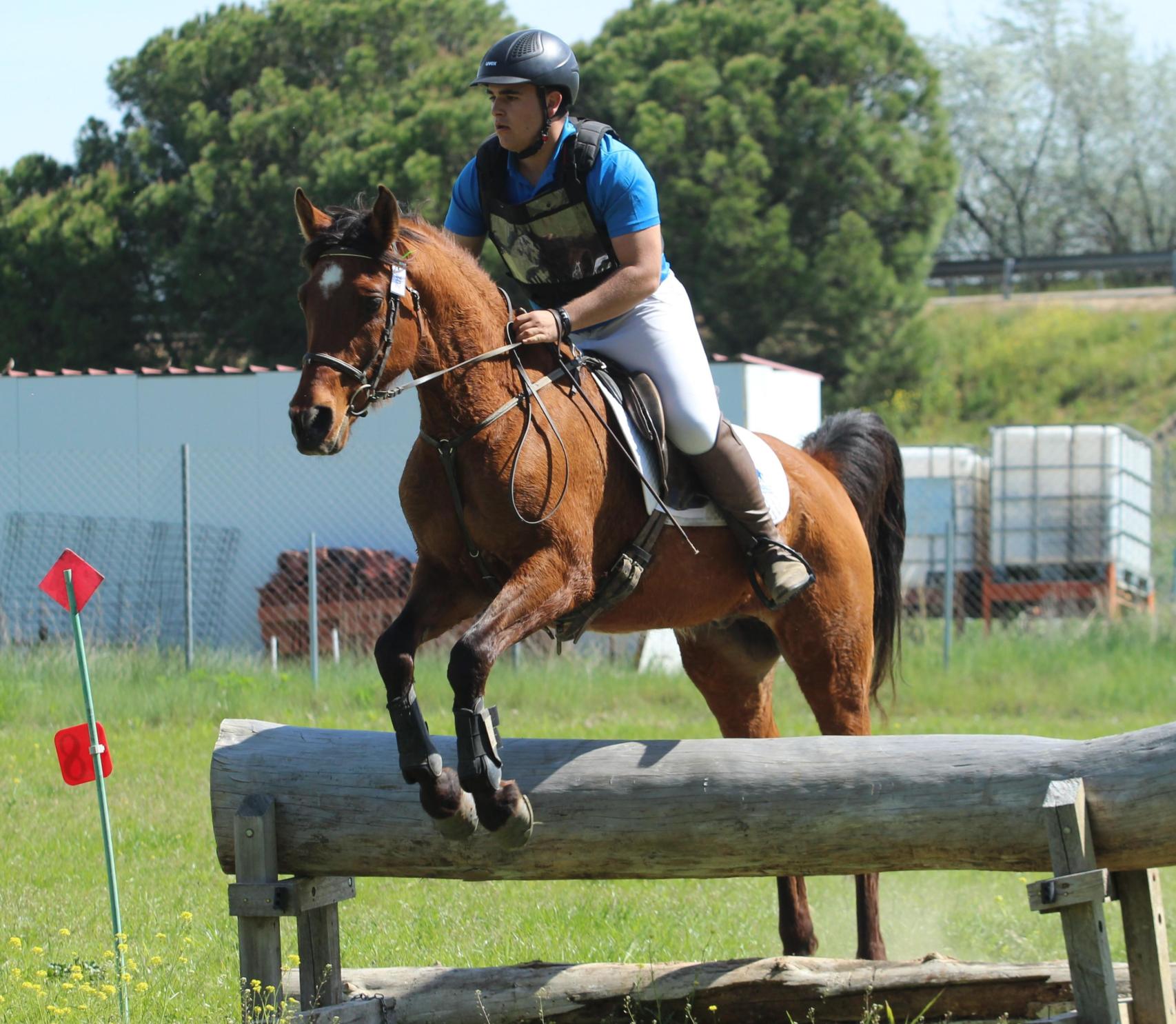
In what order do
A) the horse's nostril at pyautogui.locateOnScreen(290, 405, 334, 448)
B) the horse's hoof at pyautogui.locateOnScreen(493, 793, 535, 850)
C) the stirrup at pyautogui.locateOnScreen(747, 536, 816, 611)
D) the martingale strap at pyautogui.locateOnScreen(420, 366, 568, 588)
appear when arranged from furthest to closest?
the stirrup at pyautogui.locateOnScreen(747, 536, 816, 611) < the martingale strap at pyautogui.locateOnScreen(420, 366, 568, 588) < the horse's hoof at pyautogui.locateOnScreen(493, 793, 535, 850) < the horse's nostril at pyautogui.locateOnScreen(290, 405, 334, 448)

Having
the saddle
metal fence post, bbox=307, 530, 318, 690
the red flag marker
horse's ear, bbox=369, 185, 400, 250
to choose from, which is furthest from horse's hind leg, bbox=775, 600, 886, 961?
metal fence post, bbox=307, 530, 318, 690

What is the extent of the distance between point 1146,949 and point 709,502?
2103 millimetres

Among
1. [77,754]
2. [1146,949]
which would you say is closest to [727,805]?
[1146,949]

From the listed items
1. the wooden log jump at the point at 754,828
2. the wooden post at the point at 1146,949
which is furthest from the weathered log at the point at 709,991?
the wooden post at the point at 1146,949

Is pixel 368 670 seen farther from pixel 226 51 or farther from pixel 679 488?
pixel 226 51

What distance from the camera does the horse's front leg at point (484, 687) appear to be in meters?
4.20

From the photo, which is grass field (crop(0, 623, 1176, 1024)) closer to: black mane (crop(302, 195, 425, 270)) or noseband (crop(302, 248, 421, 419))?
noseband (crop(302, 248, 421, 419))

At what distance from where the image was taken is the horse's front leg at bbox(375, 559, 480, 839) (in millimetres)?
4230

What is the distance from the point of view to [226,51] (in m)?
30.7

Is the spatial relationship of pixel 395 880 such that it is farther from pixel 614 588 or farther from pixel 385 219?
pixel 385 219

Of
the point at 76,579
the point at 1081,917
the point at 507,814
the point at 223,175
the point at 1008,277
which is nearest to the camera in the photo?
the point at 1081,917

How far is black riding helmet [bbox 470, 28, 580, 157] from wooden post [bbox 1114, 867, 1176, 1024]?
308cm

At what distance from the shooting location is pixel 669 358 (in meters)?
5.17

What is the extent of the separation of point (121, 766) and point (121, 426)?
738 centimetres
